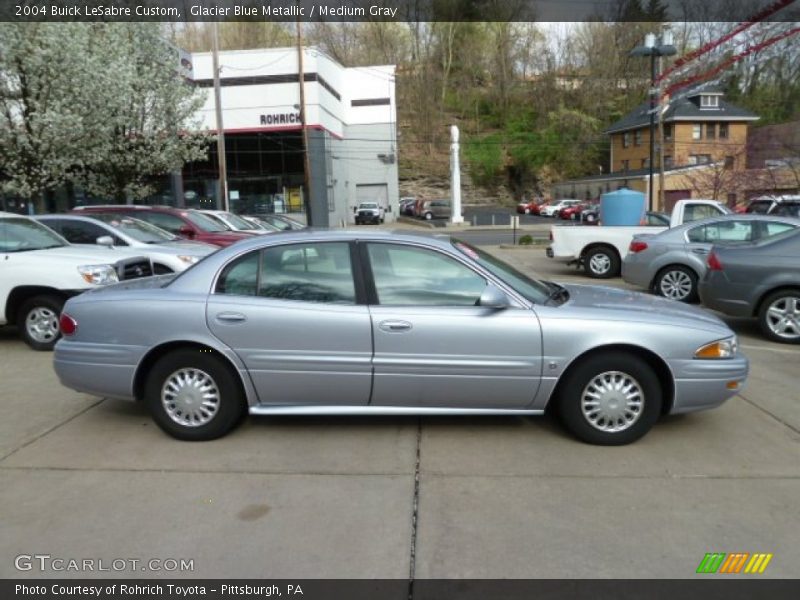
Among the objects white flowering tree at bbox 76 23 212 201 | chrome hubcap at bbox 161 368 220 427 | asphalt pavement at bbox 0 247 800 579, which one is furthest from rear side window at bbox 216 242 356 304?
white flowering tree at bbox 76 23 212 201

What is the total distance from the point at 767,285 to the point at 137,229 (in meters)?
8.93

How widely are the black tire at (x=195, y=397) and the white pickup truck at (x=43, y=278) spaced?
3452 mm

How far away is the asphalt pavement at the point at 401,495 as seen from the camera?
123 inches

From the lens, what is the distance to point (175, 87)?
19.4 meters

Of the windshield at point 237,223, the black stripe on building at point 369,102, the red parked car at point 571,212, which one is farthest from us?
the black stripe on building at point 369,102

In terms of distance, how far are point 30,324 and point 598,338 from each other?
21.3 feet

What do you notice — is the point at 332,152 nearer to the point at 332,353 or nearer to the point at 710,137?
the point at 710,137

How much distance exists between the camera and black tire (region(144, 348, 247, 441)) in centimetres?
448

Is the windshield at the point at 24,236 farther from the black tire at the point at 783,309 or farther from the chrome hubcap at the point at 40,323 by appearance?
the black tire at the point at 783,309

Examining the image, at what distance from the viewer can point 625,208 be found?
1598 centimetres

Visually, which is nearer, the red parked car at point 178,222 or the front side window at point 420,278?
the front side window at point 420,278

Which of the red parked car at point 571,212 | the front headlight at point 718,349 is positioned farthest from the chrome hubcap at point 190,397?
the red parked car at point 571,212

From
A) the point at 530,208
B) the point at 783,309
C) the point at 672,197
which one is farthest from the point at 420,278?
the point at 530,208

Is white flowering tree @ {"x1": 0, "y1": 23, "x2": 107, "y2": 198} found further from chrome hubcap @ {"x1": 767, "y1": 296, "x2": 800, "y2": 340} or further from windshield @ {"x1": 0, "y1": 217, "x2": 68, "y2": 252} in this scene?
chrome hubcap @ {"x1": 767, "y1": 296, "x2": 800, "y2": 340}
